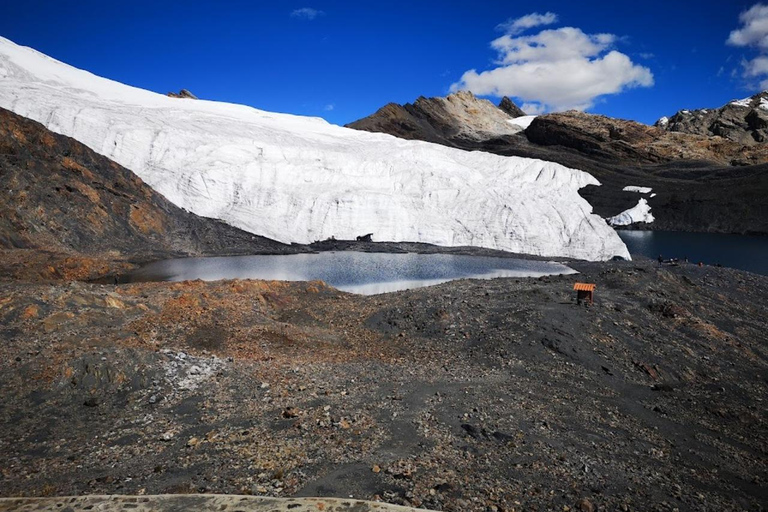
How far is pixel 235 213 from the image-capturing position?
113ft

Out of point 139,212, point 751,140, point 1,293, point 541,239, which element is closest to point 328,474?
point 1,293

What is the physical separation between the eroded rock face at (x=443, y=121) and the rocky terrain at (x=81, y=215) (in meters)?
42.9

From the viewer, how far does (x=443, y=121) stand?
8194 cm

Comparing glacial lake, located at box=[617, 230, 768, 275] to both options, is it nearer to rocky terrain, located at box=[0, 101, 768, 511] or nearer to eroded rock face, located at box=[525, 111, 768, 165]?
rocky terrain, located at box=[0, 101, 768, 511]

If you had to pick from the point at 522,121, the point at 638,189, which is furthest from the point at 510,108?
the point at 638,189

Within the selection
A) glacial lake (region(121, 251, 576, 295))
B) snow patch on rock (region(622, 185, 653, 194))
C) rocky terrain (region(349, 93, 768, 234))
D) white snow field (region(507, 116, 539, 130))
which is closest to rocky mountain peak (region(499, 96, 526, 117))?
white snow field (region(507, 116, 539, 130))

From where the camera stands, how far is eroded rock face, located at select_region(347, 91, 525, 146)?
72.6m

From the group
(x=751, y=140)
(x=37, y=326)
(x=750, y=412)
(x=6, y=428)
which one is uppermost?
(x=751, y=140)

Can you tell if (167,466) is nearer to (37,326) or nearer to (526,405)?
(37,326)

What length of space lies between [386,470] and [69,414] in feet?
17.9

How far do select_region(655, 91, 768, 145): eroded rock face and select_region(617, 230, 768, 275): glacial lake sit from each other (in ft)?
131

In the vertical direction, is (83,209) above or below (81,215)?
above

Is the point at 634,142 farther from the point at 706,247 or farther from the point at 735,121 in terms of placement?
the point at 706,247

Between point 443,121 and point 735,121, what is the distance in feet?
Answer: 155
